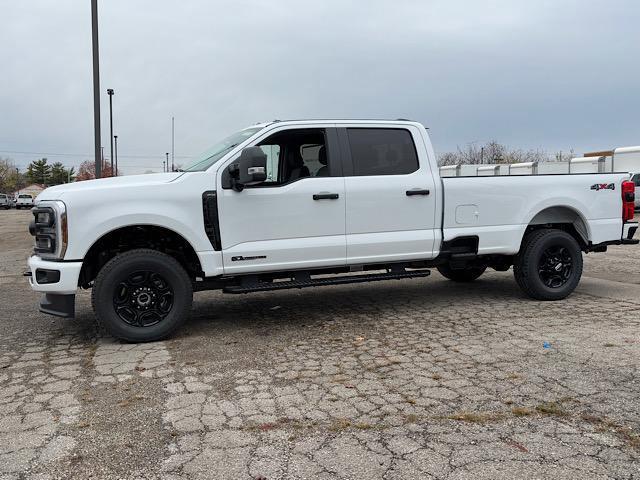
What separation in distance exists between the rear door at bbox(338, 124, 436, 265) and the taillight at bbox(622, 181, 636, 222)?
2.66 meters

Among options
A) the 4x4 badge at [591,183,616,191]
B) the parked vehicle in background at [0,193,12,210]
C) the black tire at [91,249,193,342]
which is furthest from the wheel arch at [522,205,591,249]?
the parked vehicle in background at [0,193,12,210]

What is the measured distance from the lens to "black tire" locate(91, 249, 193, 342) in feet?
16.9

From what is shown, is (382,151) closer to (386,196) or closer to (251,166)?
(386,196)

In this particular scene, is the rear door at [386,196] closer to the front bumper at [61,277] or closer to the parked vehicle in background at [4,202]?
the front bumper at [61,277]

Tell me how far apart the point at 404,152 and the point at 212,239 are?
7.72ft

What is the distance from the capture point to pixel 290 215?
5.71 metres

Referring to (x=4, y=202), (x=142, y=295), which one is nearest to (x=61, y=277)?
(x=142, y=295)

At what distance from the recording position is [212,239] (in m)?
5.49

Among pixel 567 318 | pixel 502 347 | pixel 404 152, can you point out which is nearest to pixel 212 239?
pixel 404 152

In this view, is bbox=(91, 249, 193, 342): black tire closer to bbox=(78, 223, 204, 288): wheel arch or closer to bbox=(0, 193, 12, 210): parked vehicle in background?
bbox=(78, 223, 204, 288): wheel arch

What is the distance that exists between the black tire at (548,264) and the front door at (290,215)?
7.90 feet

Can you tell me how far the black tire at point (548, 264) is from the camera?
683 centimetres

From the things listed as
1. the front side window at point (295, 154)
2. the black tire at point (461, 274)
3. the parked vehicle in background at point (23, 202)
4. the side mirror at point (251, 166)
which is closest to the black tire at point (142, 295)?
the side mirror at point (251, 166)

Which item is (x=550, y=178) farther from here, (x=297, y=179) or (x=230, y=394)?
(x=230, y=394)
